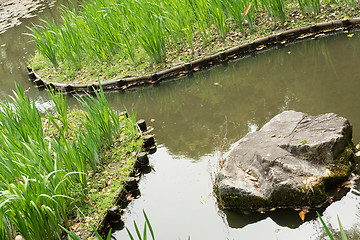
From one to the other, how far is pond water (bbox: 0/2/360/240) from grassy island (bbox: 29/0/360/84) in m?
0.65

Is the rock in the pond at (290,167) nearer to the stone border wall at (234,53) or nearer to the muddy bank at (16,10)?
the stone border wall at (234,53)

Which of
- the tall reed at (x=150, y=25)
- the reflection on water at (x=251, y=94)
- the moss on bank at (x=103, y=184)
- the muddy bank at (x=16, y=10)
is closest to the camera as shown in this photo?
the moss on bank at (x=103, y=184)

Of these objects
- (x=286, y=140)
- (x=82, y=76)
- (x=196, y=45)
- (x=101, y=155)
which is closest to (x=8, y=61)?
(x=82, y=76)

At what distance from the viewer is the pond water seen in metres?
4.29

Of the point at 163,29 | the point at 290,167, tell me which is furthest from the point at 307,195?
the point at 163,29

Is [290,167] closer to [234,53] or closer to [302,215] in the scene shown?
[302,215]

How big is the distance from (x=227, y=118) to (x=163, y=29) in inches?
102

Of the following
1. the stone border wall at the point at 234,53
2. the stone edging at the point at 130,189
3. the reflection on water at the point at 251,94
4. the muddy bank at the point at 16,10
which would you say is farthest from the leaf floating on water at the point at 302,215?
the muddy bank at the point at 16,10

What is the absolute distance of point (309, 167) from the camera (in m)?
4.43

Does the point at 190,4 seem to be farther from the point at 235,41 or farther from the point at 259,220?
the point at 259,220

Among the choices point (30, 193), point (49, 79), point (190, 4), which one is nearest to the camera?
point (30, 193)

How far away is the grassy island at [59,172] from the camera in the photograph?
411 centimetres

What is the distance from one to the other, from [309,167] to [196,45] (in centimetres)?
482

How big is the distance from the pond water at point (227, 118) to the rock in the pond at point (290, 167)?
6.5 inches
